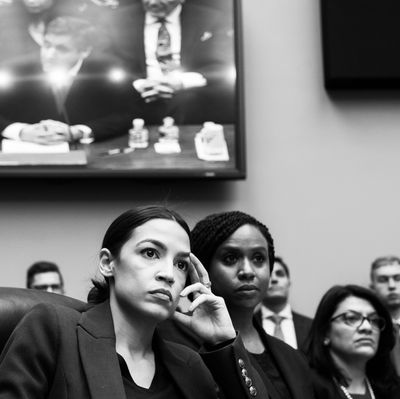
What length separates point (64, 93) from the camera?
4316 mm

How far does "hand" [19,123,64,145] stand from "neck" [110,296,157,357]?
2.71m

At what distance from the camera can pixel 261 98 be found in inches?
183

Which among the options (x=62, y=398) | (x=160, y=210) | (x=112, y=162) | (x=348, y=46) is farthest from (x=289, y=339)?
(x=62, y=398)

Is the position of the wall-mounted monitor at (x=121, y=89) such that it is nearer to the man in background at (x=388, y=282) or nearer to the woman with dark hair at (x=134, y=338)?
the man in background at (x=388, y=282)

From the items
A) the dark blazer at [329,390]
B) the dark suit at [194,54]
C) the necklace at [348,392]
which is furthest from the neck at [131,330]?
the dark suit at [194,54]

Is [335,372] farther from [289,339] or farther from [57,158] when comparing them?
[57,158]

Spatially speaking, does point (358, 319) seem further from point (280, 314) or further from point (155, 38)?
point (155, 38)

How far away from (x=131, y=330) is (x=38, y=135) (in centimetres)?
275

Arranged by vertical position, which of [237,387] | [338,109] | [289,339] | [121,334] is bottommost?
[289,339]

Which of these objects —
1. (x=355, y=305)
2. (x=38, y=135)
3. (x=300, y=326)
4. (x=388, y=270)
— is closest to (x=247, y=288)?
(x=355, y=305)

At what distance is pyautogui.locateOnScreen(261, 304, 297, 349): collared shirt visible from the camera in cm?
367

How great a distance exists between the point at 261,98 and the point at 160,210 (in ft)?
9.99

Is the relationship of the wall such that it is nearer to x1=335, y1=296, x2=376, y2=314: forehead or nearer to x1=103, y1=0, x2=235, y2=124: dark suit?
x1=103, y1=0, x2=235, y2=124: dark suit

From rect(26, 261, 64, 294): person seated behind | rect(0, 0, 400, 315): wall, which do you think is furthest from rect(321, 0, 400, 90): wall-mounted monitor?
rect(26, 261, 64, 294): person seated behind
